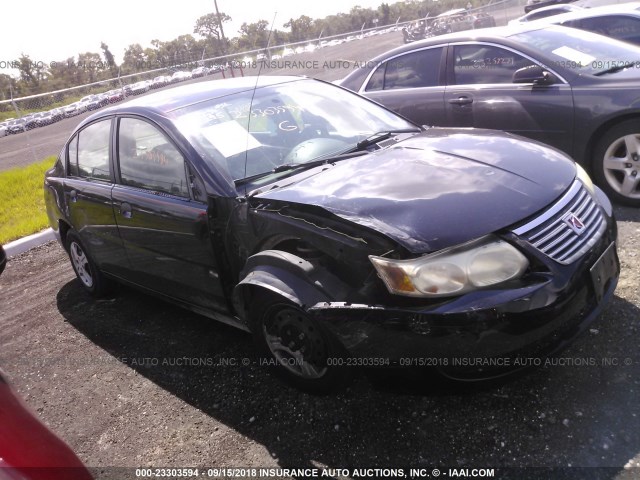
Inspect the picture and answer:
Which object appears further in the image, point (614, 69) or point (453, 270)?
point (614, 69)

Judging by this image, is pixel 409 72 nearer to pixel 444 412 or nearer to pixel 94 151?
pixel 94 151

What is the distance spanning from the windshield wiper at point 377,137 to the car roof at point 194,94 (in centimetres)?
89

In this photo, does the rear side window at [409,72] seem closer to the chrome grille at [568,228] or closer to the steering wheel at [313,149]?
→ the steering wheel at [313,149]

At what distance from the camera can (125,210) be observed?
3723mm

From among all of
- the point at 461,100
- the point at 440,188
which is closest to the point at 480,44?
the point at 461,100

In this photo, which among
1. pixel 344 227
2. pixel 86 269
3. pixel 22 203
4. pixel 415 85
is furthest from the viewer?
pixel 22 203

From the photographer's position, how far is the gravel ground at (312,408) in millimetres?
2395

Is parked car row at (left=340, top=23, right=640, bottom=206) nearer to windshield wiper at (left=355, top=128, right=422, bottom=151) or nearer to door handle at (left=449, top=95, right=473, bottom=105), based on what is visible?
door handle at (left=449, top=95, right=473, bottom=105)

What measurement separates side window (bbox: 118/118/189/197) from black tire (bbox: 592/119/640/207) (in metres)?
3.59

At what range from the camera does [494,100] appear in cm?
527

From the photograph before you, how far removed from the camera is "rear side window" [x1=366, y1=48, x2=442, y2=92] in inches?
231

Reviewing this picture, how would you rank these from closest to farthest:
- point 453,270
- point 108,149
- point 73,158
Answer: point 453,270
point 108,149
point 73,158

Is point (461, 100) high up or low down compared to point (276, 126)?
down

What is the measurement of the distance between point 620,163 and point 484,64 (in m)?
1.68
